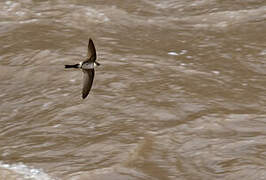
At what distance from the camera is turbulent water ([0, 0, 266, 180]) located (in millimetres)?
4516

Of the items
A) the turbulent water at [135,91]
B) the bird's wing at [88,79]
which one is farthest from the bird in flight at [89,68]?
the turbulent water at [135,91]

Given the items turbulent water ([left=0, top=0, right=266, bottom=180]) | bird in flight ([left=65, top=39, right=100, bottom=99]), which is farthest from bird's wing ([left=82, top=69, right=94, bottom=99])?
turbulent water ([left=0, top=0, right=266, bottom=180])

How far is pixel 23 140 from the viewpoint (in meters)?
4.98

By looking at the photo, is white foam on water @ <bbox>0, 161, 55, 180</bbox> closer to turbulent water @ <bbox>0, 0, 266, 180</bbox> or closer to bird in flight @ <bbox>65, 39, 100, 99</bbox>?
turbulent water @ <bbox>0, 0, 266, 180</bbox>

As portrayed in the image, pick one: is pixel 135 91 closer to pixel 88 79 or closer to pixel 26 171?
pixel 26 171

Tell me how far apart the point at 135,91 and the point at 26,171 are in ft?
5.16

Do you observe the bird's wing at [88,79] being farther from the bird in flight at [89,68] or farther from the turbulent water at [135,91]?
the turbulent water at [135,91]

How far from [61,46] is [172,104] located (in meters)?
1.76

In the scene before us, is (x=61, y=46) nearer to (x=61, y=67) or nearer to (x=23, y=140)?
(x=61, y=67)

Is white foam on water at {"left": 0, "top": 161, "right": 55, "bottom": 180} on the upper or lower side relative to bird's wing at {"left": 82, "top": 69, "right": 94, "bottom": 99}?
lower

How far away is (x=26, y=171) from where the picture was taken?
174 inches

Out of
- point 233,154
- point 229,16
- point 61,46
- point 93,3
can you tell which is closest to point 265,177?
point 233,154

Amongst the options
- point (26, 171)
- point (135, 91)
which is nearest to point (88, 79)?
point (26, 171)

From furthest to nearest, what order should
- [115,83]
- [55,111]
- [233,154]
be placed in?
[115,83] → [55,111] → [233,154]
